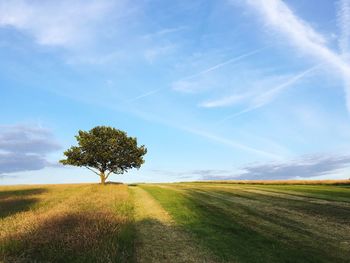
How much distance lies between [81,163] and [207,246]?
6396 cm

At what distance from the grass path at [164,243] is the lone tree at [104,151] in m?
54.3

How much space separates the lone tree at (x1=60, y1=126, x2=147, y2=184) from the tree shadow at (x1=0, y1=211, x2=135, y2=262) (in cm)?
5731

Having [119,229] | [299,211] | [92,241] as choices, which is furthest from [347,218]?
[92,241]

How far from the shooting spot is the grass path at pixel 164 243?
475 inches

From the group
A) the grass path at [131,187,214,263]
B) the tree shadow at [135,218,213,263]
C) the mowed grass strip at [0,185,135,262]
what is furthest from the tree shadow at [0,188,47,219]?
the tree shadow at [135,218,213,263]

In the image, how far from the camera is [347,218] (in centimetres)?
2117

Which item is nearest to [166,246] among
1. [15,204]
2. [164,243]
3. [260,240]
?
[164,243]

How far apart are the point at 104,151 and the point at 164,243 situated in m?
60.6

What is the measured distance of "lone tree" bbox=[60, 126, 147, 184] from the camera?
73.2m

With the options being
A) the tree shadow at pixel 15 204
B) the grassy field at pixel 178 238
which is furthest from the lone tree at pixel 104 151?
the grassy field at pixel 178 238

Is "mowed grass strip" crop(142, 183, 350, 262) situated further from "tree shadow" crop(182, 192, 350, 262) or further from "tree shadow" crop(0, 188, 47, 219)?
"tree shadow" crop(0, 188, 47, 219)

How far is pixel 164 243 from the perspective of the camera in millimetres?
14141

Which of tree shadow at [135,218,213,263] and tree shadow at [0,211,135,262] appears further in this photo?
tree shadow at [135,218,213,263]

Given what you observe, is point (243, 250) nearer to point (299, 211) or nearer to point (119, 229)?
point (119, 229)
